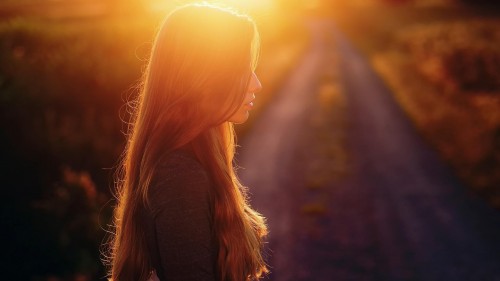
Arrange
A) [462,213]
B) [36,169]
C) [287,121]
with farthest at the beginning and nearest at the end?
[287,121], [462,213], [36,169]

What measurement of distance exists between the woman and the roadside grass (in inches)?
256

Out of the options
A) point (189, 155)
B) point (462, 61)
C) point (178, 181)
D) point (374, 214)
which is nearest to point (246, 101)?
point (189, 155)

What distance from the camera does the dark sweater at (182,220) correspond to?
1239 mm

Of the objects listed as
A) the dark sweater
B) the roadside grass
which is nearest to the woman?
the dark sweater

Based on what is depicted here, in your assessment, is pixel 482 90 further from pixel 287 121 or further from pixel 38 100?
pixel 38 100

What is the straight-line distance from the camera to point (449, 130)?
10242mm

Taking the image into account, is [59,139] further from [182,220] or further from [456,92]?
[456,92]

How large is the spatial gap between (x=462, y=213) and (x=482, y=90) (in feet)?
27.5

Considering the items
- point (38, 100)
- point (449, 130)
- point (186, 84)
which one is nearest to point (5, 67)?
point (38, 100)

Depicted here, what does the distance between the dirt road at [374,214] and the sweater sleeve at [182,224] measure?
4125 millimetres

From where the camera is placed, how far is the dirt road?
5321 mm

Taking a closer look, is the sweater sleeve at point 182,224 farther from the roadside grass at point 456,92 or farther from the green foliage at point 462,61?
the green foliage at point 462,61

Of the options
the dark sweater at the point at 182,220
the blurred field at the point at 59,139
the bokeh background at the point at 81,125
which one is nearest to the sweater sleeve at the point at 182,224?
the dark sweater at the point at 182,220

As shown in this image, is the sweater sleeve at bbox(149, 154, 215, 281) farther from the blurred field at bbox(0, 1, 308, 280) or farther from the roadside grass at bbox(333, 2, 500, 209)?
the roadside grass at bbox(333, 2, 500, 209)
